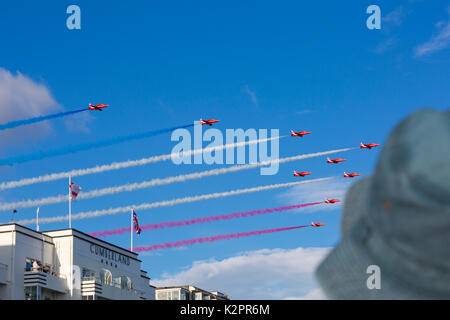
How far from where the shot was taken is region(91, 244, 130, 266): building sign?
8791 cm

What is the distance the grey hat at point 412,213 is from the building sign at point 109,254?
85777 mm

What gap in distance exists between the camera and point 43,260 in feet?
261

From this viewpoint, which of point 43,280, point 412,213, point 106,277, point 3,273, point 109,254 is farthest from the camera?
point 109,254

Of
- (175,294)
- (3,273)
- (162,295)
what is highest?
(3,273)

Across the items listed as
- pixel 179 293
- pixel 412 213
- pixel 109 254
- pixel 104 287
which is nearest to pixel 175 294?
pixel 179 293

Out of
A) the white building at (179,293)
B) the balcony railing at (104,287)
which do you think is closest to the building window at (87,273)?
the balcony railing at (104,287)

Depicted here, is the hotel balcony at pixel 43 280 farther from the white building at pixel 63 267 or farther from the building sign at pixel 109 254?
the building sign at pixel 109 254

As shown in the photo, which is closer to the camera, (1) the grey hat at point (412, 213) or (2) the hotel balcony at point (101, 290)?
(1) the grey hat at point (412, 213)

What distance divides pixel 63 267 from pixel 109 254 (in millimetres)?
10709

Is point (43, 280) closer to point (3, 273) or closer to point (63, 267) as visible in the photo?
point (3, 273)

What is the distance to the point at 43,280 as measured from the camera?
247ft

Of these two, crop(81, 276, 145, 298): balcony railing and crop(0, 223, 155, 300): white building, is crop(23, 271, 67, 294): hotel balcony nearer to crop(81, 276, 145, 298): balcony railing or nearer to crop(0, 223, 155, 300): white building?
crop(0, 223, 155, 300): white building

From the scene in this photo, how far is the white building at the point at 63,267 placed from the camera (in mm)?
74188
